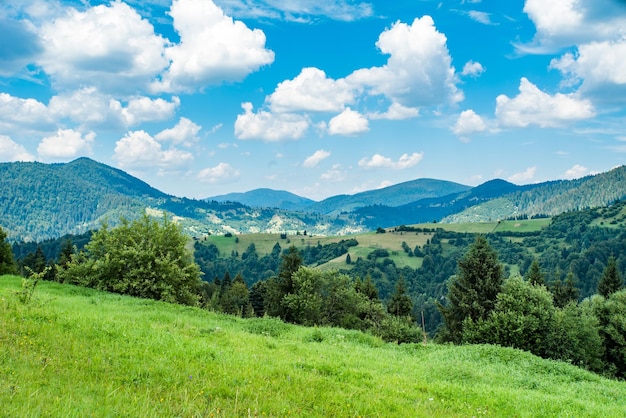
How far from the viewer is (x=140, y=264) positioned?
3894 cm

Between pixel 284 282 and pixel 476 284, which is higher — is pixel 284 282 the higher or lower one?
the lower one

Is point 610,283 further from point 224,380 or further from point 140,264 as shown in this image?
point 224,380

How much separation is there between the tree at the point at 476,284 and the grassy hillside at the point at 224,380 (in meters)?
33.8

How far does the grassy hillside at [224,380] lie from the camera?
777 centimetres

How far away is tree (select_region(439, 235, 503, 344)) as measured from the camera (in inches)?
2051

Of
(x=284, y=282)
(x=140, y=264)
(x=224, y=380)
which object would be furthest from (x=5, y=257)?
(x=224, y=380)

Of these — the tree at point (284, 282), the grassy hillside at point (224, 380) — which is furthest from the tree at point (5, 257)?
the grassy hillside at point (224, 380)

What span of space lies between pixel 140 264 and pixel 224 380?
32.1m

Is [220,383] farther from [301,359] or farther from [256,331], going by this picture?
[256,331]

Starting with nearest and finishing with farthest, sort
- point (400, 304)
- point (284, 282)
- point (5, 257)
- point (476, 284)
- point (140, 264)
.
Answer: point (140, 264) < point (476, 284) < point (5, 257) < point (284, 282) < point (400, 304)

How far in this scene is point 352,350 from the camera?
19.8 m

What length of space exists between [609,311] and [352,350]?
2202 inches

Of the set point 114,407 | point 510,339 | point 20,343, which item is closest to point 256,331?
point 20,343

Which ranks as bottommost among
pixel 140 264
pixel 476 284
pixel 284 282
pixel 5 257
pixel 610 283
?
pixel 610 283
